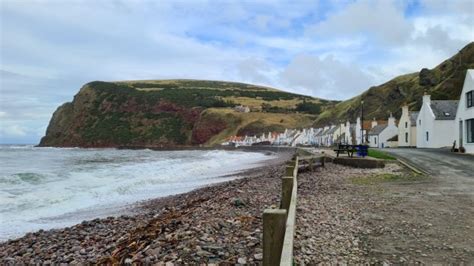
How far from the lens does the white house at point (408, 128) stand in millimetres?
56531

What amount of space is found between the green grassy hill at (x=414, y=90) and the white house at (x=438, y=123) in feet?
103

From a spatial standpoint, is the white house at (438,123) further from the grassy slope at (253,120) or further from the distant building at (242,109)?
the distant building at (242,109)

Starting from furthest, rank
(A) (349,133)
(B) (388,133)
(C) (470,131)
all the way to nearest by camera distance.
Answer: (A) (349,133), (B) (388,133), (C) (470,131)

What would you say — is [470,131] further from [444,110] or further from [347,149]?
[444,110]

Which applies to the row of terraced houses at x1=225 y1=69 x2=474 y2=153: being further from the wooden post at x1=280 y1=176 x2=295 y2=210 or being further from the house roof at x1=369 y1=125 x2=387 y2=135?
the wooden post at x1=280 y1=176 x2=295 y2=210

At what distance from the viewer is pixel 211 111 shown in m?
158

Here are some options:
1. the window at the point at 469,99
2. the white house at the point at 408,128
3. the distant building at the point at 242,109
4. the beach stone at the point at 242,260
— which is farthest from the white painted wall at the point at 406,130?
the distant building at the point at 242,109

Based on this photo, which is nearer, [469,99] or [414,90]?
[469,99]

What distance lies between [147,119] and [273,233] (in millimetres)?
160834

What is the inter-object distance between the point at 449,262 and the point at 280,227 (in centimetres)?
317

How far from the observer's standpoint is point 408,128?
189 feet

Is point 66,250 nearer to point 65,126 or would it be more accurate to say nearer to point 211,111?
point 211,111

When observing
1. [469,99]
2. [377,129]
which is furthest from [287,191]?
[377,129]

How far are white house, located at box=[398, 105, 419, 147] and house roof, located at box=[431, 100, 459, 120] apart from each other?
8459 mm
